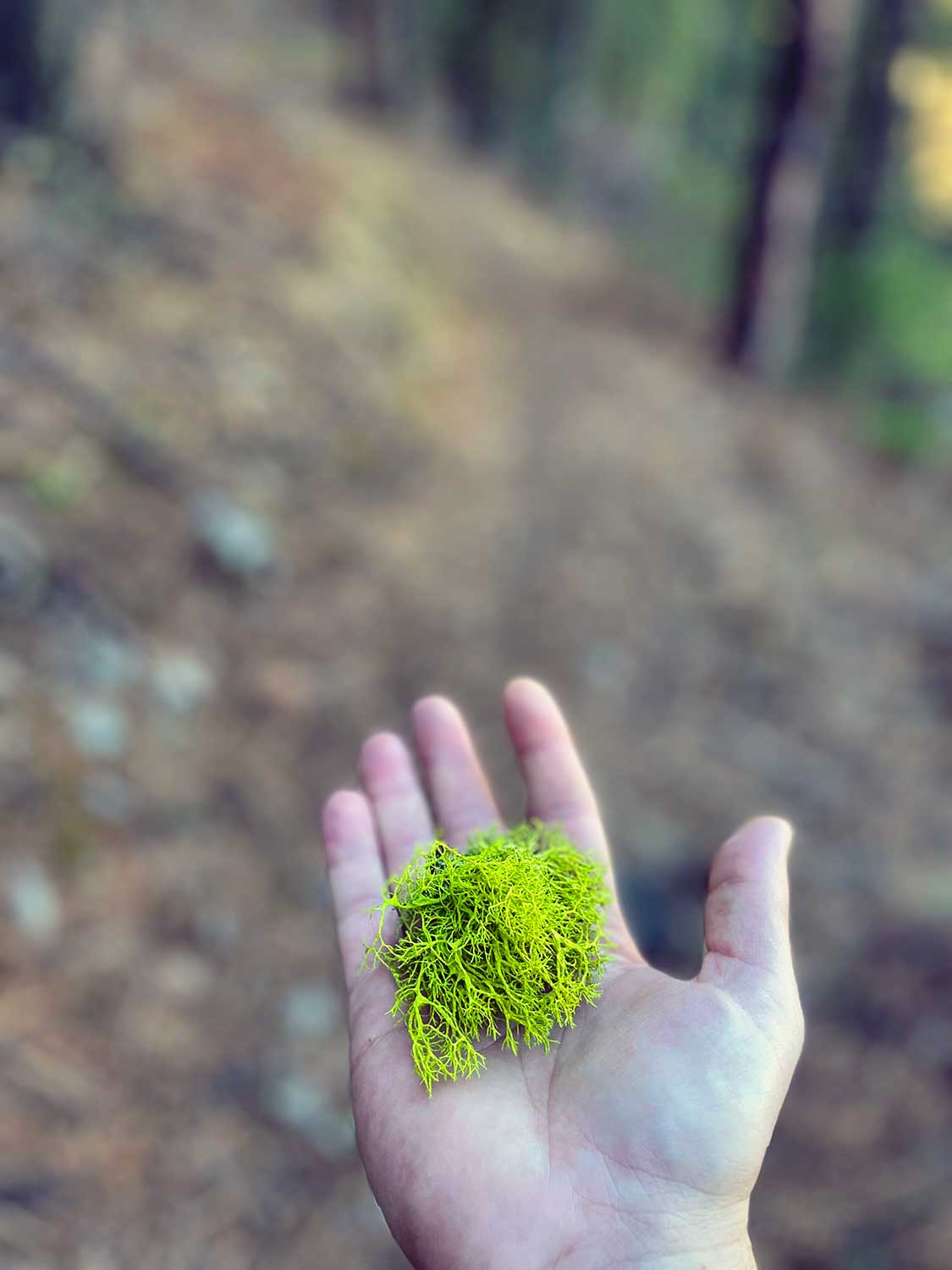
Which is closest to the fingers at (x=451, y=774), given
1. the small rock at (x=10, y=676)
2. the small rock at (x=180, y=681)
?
the small rock at (x=180, y=681)

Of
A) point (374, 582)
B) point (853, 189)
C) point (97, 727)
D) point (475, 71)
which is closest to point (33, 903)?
point (97, 727)

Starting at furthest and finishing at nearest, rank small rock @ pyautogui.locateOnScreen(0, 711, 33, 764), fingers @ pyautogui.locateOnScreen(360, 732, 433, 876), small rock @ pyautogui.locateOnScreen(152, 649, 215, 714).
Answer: small rock @ pyautogui.locateOnScreen(152, 649, 215, 714) < small rock @ pyautogui.locateOnScreen(0, 711, 33, 764) < fingers @ pyautogui.locateOnScreen(360, 732, 433, 876)

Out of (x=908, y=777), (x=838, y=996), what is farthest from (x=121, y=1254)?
(x=908, y=777)

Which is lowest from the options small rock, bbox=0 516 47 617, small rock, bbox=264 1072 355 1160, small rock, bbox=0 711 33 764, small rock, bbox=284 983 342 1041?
small rock, bbox=264 1072 355 1160

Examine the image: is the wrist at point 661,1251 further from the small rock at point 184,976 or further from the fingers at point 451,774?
the small rock at point 184,976

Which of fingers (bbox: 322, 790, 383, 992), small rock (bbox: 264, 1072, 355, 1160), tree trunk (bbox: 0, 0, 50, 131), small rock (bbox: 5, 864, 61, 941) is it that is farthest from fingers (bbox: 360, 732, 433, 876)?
tree trunk (bbox: 0, 0, 50, 131)

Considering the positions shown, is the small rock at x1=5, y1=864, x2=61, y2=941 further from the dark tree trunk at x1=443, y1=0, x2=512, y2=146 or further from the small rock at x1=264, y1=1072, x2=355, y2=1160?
the dark tree trunk at x1=443, y1=0, x2=512, y2=146

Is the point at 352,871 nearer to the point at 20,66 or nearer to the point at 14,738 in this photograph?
the point at 14,738
